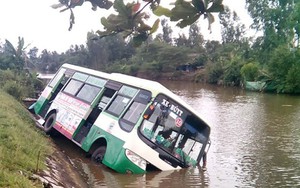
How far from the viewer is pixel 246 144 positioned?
13062mm

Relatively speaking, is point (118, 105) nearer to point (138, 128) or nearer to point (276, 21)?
point (138, 128)

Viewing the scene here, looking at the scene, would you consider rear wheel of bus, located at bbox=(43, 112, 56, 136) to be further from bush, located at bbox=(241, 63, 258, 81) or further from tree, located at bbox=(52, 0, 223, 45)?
bush, located at bbox=(241, 63, 258, 81)

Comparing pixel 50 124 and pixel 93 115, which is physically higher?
pixel 93 115

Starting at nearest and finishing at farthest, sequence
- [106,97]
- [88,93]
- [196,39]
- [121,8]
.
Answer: [121,8] → [106,97] → [88,93] → [196,39]

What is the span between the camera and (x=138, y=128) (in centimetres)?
869

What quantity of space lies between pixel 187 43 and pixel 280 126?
48018mm

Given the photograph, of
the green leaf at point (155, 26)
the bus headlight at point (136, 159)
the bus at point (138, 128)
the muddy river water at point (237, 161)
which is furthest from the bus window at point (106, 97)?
the green leaf at point (155, 26)

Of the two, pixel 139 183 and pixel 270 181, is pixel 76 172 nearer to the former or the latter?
pixel 139 183

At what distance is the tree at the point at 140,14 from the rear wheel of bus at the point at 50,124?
10.5 meters

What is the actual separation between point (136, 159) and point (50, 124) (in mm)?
4951

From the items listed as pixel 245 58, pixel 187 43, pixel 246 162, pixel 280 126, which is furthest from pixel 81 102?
pixel 187 43

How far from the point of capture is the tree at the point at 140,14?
1793 millimetres

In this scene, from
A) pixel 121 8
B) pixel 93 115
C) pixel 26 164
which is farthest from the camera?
pixel 93 115

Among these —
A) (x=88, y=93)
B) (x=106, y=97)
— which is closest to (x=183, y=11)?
(x=106, y=97)
